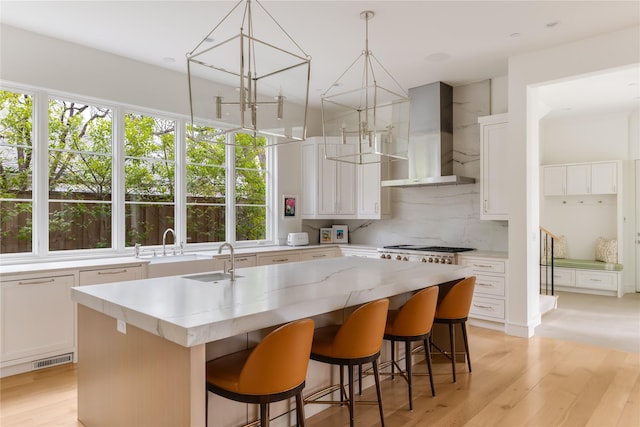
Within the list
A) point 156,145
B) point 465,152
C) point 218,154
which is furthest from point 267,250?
point 465,152

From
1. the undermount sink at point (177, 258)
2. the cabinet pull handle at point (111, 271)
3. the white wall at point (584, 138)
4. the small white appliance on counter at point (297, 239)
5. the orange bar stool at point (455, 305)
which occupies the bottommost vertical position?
the orange bar stool at point (455, 305)

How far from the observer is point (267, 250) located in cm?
533

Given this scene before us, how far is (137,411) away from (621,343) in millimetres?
4524

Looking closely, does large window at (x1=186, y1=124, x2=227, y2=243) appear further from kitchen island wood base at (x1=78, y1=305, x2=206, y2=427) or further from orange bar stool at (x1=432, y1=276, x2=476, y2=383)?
orange bar stool at (x1=432, y1=276, x2=476, y2=383)

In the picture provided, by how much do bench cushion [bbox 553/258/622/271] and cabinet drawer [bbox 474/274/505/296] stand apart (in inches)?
131

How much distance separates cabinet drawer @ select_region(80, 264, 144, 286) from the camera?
3678mm

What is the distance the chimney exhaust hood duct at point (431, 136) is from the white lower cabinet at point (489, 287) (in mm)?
1032

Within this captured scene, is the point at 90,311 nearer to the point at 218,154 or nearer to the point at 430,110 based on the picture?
the point at 218,154

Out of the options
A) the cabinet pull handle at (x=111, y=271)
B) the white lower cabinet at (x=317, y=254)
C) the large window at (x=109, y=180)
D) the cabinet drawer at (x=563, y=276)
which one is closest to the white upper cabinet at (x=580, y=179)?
the cabinet drawer at (x=563, y=276)

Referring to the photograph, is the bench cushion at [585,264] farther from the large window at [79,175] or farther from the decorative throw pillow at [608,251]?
the large window at [79,175]

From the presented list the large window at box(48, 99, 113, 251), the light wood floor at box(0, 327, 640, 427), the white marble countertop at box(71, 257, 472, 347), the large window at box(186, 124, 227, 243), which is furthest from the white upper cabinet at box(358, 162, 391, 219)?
the large window at box(48, 99, 113, 251)

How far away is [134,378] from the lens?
2.05 m

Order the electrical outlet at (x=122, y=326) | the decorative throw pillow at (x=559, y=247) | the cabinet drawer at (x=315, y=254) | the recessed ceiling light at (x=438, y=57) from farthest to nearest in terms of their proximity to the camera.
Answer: the decorative throw pillow at (x=559, y=247), the cabinet drawer at (x=315, y=254), the recessed ceiling light at (x=438, y=57), the electrical outlet at (x=122, y=326)

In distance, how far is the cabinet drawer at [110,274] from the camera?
368cm
